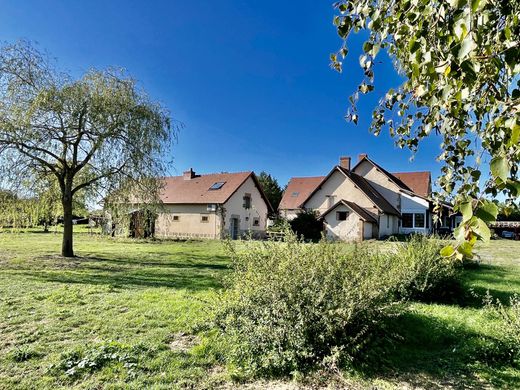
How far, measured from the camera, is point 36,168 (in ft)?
42.1

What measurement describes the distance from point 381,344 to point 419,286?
11.8 ft

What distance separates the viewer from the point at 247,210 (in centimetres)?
3014

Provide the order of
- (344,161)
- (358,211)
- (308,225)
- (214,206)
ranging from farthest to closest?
(344,161), (214,206), (308,225), (358,211)

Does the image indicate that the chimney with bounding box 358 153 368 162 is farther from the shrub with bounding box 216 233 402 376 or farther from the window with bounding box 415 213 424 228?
the shrub with bounding box 216 233 402 376

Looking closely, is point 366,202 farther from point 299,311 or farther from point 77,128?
point 299,311

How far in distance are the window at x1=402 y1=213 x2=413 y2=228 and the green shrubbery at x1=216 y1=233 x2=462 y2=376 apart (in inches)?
1108

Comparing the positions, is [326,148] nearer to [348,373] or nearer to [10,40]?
[10,40]

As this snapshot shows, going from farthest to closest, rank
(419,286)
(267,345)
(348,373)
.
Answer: (419,286) < (267,345) < (348,373)

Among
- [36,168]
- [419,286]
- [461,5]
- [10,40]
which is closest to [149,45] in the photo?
[10,40]

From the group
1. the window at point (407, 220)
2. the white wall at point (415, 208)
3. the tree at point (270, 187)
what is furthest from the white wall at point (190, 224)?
the tree at point (270, 187)

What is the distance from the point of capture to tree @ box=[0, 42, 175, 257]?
1185cm

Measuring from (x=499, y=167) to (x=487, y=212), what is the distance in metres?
0.14

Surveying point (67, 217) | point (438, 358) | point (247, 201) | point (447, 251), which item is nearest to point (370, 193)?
point (247, 201)

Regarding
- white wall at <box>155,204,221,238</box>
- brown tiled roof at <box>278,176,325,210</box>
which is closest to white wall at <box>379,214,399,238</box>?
brown tiled roof at <box>278,176,325,210</box>
